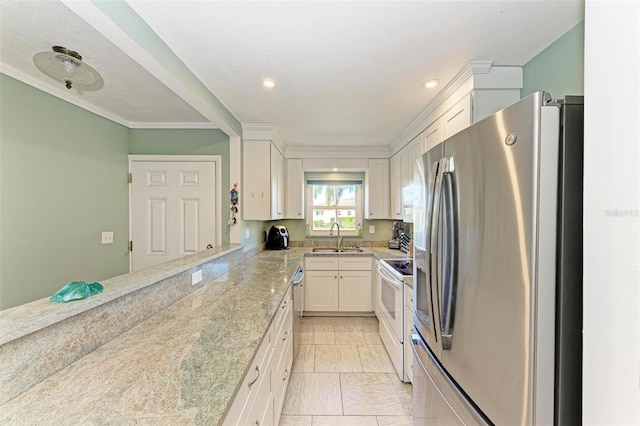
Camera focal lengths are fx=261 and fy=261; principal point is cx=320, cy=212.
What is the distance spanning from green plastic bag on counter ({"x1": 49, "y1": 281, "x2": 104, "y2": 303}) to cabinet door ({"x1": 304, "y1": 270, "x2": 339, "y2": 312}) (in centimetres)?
262

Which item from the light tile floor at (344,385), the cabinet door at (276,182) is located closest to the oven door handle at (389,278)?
the light tile floor at (344,385)

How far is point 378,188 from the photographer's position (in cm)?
380

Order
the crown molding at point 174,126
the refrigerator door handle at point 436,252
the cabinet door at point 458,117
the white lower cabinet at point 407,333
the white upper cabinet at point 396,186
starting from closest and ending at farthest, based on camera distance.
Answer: the refrigerator door handle at point 436,252
the cabinet door at point 458,117
the white lower cabinet at point 407,333
the crown molding at point 174,126
the white upper cabinet at point 396,186

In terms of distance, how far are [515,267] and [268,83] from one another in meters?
1.86

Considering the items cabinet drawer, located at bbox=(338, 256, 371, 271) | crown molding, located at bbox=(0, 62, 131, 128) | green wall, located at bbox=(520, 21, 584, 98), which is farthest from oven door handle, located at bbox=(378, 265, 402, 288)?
crown molding, located at bbox=(0, 62, 131, 128)

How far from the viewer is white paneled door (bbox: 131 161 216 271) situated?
2.85 m

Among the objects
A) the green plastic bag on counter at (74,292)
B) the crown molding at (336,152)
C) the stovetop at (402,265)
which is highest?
the crown molding at (336,152)

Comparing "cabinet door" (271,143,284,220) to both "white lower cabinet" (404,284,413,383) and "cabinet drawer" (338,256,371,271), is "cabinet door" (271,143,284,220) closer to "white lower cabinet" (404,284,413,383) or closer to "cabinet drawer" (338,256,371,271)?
"cabinet drawer" (338,256,371,271)

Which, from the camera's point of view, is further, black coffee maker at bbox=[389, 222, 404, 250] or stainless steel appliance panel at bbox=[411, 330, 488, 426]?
black coffee maker at bbox=[389, 222, 404, 250]

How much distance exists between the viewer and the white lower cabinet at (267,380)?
0.92 m

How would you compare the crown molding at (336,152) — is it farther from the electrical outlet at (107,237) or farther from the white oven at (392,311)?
the electrical outlet at (107,237)

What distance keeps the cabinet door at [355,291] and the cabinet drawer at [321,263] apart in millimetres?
180

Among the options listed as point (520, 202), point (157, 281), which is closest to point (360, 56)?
point (520, 202)

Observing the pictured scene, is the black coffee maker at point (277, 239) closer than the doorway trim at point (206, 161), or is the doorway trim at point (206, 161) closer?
the doorway trim at point (206, 161)
